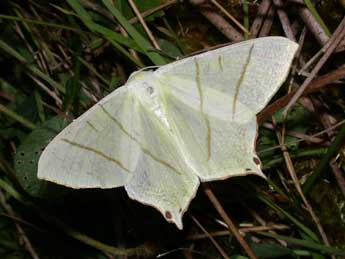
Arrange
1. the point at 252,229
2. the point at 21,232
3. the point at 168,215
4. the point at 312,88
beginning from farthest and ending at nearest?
the point at 21,232 < the point at 252,229 < the point at 312,88 < the point at 168,215

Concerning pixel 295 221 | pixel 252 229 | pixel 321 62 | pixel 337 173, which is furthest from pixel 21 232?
pixel 321 62

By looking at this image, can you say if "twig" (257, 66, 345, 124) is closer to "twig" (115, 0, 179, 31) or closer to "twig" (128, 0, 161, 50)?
"twig" (128, 0, 161, 50)

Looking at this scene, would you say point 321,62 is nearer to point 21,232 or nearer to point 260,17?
point 260,17

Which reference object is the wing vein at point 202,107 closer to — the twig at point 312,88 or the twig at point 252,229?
the twig at point 312,88

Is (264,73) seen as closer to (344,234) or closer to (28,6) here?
(344,234)

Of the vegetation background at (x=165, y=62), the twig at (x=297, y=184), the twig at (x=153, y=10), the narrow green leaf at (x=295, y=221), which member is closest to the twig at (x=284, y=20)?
the vegetation background at (x=165, y=62)
